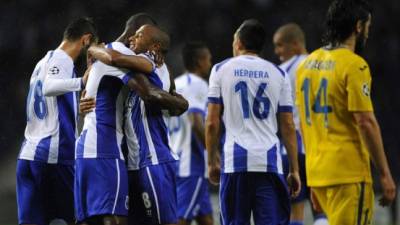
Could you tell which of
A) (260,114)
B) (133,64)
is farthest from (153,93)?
(260,114)

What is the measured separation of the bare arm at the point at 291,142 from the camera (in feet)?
26.4

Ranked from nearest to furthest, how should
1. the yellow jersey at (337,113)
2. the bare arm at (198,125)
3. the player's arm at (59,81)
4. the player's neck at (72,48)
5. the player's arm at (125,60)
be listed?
the yellow jersey at (337,113), the player's arm at (125,60), the player's arm at (59,81), the player's neck at (72,48), the bare arm at (198,125)

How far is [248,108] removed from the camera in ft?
26.0

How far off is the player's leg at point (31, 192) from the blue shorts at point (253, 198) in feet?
4.90

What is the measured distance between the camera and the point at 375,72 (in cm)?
1473

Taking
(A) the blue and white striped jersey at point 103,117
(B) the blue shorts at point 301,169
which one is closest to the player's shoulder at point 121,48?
(A) the blue and white striped jersey at point 103,117

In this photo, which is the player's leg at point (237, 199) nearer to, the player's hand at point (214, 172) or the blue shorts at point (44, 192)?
the player's hand at point (214, 172)

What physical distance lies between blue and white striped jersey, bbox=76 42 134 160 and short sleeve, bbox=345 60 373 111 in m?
1.58

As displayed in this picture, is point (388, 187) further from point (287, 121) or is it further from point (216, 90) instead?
point (216, 90)

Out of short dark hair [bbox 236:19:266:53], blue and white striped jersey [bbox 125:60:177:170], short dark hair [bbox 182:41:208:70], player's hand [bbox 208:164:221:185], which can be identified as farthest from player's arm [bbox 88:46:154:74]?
short dark hair [bbox 182:41:208:70]

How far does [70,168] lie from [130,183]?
4.30 ft

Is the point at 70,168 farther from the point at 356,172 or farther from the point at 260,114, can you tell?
the point at 356,172

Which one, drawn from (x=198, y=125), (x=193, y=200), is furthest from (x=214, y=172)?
(x=193, y=200)

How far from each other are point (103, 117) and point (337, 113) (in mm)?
1617
